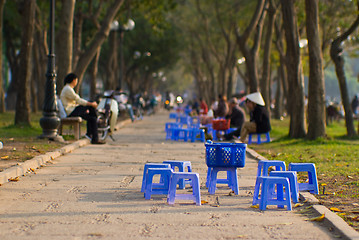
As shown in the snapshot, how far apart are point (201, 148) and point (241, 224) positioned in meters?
9.52

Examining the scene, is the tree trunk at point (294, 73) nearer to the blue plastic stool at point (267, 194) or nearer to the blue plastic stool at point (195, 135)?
→ the blue plastic stool at point (195, 135)

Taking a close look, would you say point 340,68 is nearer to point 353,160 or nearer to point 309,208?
point 353,160

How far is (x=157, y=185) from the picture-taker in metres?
8.21

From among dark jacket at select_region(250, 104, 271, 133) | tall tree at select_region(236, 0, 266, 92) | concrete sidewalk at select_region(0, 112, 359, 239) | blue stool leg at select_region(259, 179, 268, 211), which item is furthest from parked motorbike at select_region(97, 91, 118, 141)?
blue stool leg at select_region(259, 179, 268, 211)

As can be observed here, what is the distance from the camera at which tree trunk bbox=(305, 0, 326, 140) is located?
16797mm

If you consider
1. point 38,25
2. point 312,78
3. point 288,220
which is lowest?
point 288,220

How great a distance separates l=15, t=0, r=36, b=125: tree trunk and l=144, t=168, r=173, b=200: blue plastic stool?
12.2 metres

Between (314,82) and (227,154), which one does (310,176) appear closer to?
(227,154)

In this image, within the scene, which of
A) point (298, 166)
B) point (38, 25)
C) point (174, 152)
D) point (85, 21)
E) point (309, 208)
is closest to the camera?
point (309, 208)

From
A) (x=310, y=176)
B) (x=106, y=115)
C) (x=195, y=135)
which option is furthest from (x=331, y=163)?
(x=106, y=115)

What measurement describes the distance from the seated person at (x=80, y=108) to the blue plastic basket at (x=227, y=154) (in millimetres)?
8274

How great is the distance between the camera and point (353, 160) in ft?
40.9

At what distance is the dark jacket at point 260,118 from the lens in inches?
657

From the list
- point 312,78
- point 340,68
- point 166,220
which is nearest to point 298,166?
point 166,220
